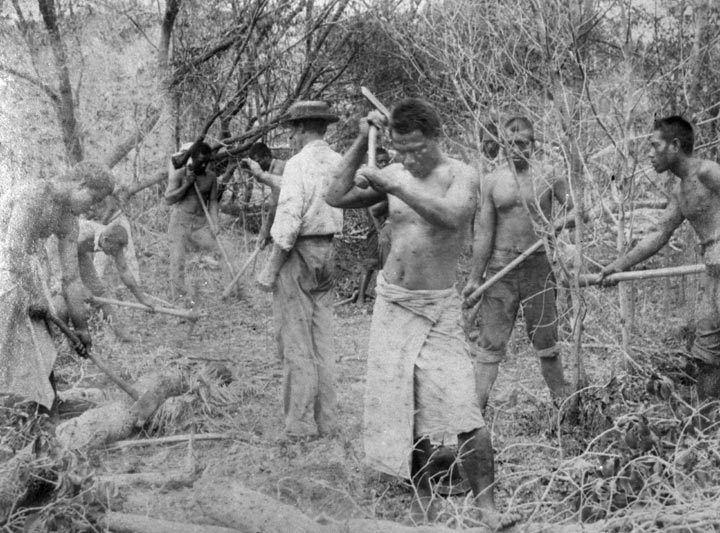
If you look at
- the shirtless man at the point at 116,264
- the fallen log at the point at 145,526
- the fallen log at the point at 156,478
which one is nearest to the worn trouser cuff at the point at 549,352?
the fallen log at the point at 156,478

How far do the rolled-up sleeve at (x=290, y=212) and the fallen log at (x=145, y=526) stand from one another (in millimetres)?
2032

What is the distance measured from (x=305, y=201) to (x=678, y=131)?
81.2 inches

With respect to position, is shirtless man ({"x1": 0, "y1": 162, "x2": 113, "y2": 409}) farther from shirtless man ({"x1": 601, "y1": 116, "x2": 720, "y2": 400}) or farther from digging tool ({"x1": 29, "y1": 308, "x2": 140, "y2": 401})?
shirtless man ({"x1": 601, "y1": 116, "x2": 720, "y2": 400})

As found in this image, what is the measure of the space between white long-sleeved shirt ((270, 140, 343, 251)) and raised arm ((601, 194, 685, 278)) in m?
1.61

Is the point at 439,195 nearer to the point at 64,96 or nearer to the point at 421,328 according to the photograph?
the point at 421,328

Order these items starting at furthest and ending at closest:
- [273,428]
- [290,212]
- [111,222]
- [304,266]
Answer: [111,222] < [273,428] < [304,266] < [290,212]

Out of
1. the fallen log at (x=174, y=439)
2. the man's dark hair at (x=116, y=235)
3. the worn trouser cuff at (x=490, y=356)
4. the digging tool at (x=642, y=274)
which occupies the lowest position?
the fallen log at (x=174, y=439)

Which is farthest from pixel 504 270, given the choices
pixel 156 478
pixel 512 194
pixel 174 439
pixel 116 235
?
pixel 116 235

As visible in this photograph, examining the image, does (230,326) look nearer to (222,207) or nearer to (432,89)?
(222,207)

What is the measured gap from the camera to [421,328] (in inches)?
165

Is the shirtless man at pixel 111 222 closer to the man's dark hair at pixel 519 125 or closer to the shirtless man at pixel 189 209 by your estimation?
the shirtless man at pixel 189 209

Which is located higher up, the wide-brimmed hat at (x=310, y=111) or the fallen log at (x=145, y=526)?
the wide-brimmed hat at (x=310, y=111)

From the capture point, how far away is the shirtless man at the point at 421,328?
4.06 meters

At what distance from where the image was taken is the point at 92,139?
1210cm
